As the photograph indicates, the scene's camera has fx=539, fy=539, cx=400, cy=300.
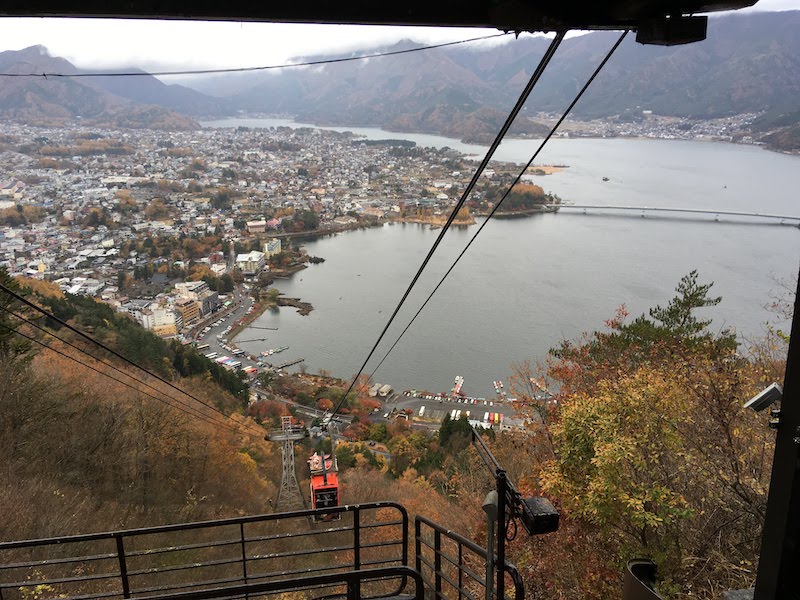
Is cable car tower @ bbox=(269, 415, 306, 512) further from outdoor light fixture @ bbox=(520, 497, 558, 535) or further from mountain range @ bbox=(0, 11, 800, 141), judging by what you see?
mountain range @ bbox=(0, 11, 800, 141)

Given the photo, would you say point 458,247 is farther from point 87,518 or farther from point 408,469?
point 87,518

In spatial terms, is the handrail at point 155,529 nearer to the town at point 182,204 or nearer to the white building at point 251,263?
the town at point 182,204

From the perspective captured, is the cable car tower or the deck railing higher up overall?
the deck railing

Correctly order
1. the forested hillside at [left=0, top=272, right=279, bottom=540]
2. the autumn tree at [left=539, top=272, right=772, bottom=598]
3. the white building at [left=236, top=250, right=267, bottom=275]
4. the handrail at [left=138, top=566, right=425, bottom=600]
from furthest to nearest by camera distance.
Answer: the white building at [left=236, top=250, right=267, bottom=275], the forested hillside at [left=0, top=272, right=279, bottom=540], the autumn tree at [left=539, top=272, right=772, bottom=598], the handrail at [left=138, top=566, right=425, bottom=600]

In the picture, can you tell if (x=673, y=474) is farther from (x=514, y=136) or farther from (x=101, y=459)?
(x=514, y=136)

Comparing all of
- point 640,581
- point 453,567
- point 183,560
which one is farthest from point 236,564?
point 640,581

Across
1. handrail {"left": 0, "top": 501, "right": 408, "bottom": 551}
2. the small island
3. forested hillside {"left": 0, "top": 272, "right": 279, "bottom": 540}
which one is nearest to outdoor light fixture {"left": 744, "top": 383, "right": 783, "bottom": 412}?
handrail {"left": 0, "top": 501, "right": 408, "bottom": 551}
